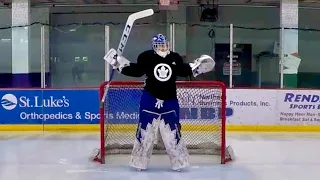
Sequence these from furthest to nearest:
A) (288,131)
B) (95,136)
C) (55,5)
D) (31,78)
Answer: (55,5) → (31,78) → (288,131) → (95,136)

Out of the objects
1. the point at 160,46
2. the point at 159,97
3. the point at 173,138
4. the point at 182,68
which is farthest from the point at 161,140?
the point at 160,46

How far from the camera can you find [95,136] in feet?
32.0

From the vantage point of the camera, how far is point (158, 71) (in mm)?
5926

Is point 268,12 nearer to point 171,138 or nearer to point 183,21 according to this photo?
point 183,21

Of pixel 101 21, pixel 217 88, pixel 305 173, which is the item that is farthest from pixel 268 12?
pixel 305 173

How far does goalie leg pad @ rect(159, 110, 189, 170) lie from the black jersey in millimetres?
247

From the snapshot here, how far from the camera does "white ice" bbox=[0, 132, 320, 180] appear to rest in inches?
236

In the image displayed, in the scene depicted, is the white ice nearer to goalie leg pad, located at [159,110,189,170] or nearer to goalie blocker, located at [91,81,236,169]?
goalie leg pad, located at [159,110,189,170]

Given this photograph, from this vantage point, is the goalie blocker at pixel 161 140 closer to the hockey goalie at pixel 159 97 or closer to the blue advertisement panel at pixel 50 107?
the hockey goalie at pixel 159 97

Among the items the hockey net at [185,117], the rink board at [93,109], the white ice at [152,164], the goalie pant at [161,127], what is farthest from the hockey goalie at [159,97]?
the rink board at [93,109]

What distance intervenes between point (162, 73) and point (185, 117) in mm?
2487

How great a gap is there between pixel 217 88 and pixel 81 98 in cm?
394

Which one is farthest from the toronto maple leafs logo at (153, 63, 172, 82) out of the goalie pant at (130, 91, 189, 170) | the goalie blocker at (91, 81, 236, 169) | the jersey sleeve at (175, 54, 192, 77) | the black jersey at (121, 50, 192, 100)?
the goalie blocker at (91, 81, 236, 169)

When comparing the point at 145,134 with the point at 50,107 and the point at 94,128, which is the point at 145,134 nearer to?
the point at 94,128
